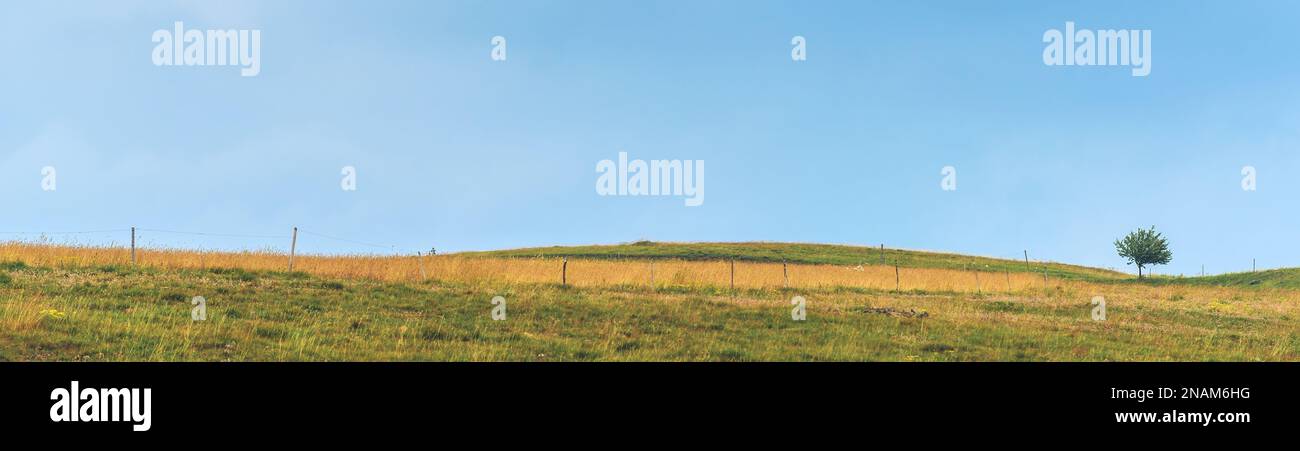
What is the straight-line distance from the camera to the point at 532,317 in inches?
918

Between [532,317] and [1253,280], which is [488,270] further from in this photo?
[1253,280]

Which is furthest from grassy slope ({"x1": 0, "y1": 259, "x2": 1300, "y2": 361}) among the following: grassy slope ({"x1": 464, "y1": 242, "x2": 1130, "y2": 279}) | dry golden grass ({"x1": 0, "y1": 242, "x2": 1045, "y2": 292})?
grassy slope ({"x1": 464, "y1": 242, "x2": 1130, "y2": 279})

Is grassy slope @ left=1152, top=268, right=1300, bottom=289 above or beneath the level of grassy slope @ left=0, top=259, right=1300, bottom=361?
beneath

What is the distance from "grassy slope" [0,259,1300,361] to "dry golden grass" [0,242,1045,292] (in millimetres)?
2537

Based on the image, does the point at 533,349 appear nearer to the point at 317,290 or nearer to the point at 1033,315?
the point at 317,290

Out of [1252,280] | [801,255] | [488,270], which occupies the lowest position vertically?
[1252,280]

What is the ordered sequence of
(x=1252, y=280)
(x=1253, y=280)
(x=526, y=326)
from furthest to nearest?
(x=1252, y=280)
(x=1253, y=280)
(x=526, y=326)

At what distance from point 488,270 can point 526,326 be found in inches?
591

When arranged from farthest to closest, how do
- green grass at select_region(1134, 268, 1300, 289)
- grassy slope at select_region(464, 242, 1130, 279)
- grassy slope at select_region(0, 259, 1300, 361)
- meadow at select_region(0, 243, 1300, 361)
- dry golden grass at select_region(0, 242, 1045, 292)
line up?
grassy slope at select_region(464, 242, 1130, 279) → green grass at select_region(1134, 268, 1300, 289) → dry golden grass at select_region(0, 242, 1045, 292) → meadow at select_region(0, 243, 1300, 361) → grassy slope at select_region(0, 259, 1300, 361)

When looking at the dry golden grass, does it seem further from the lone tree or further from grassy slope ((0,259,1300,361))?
the lone tree

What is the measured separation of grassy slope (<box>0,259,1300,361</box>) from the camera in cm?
1789

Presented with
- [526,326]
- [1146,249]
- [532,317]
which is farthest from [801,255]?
[526,326]

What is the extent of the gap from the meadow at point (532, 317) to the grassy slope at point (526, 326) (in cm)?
7

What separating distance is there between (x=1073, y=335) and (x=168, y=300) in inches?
927
